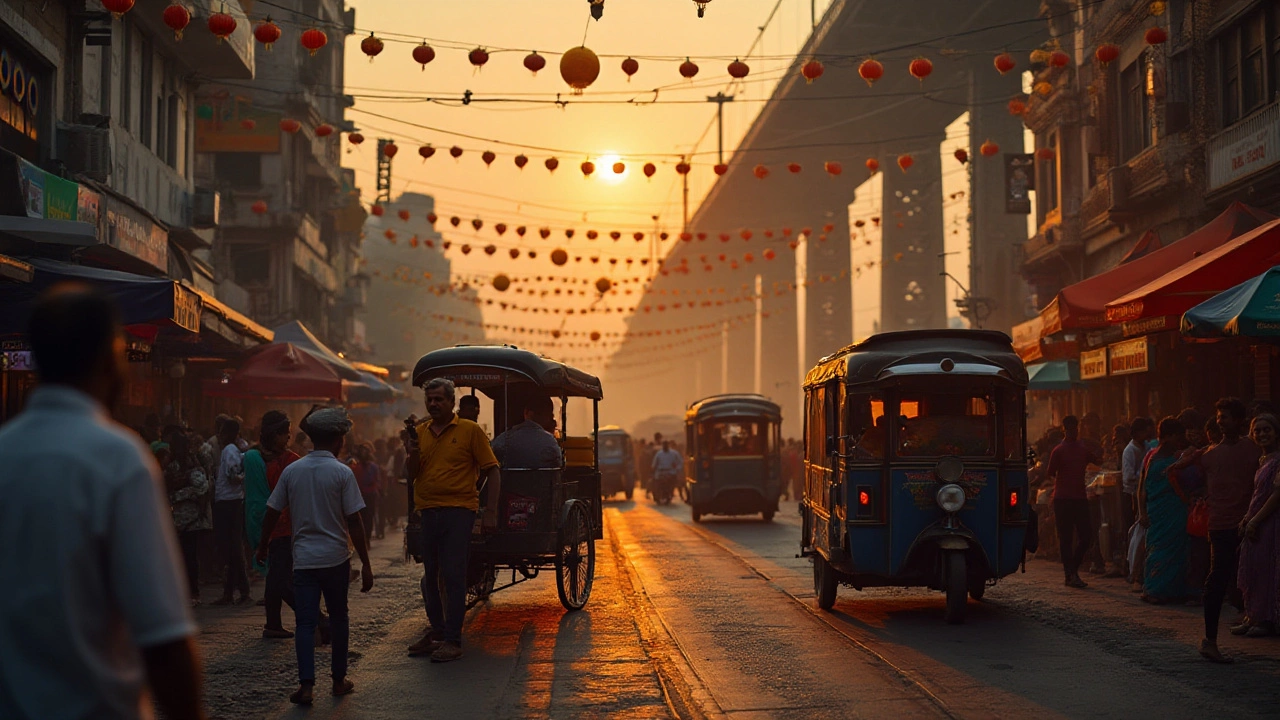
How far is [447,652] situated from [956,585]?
15.5 feet

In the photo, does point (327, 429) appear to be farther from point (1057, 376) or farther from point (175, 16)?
point (1057, 376)

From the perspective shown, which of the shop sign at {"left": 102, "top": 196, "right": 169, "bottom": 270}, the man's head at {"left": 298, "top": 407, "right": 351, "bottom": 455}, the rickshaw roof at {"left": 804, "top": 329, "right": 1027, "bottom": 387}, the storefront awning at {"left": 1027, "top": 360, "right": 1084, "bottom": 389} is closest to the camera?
the man's head at {"left": 298, "top": 407, "right": 351, "bottom": 455}

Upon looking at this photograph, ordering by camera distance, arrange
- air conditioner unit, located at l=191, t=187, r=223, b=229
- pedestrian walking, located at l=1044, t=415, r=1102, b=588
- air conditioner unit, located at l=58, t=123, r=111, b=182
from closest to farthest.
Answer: pedestrian walking, located at l=1044, t=415, r=1102, b=588 < air conditioner unit, located at l=58, t=123, r=111, b=182 < air conditioner unit, located at l=191, t=187, r=223, b=229

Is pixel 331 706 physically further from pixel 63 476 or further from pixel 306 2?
pixel 306 2

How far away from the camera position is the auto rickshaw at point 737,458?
32656 mm

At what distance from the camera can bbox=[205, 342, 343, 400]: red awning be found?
899 inches

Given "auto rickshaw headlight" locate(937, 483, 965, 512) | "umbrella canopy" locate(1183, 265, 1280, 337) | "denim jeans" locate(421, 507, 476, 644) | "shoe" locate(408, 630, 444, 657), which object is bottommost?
"shoe" locate(408, 630, 444, 657)

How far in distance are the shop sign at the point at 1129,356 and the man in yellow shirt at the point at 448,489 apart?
41.5ft

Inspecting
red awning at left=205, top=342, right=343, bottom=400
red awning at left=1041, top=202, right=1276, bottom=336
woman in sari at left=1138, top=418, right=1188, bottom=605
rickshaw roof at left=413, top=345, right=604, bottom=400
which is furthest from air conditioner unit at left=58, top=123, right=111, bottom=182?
woman in sari at left=1138, top=418, right=1188, bottom=605

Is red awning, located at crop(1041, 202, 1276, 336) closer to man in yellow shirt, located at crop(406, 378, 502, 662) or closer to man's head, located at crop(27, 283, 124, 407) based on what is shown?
man in yellow shirt, located at crop(406, 378, 502, 662)

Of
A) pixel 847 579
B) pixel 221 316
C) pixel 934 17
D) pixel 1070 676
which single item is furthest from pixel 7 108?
pixel 934 17

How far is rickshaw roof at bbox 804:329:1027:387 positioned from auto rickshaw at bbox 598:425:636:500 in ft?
114

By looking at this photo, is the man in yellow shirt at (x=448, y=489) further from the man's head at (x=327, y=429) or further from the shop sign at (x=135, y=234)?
the shop sign at (x=135, y=234)

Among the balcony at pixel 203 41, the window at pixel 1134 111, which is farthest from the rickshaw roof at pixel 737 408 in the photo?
the balcony at pixel 203 41
